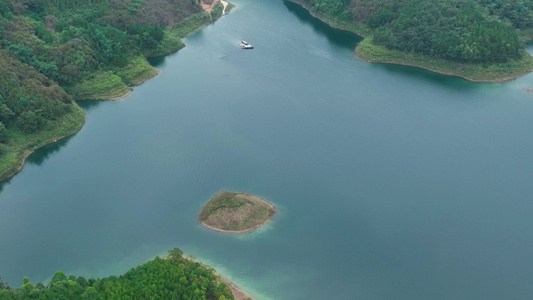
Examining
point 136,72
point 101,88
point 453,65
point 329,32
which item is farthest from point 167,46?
point 453,65

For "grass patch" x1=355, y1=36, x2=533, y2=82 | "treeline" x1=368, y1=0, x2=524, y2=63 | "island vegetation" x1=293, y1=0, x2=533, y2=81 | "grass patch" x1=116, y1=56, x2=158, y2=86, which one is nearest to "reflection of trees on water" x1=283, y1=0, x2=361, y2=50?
"island vegetation" x1=293, y1=0, x2=533, y2=81

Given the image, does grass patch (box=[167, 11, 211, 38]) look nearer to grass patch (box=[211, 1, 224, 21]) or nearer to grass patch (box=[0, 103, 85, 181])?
grass patch (box=[211, 1, 224, 21])

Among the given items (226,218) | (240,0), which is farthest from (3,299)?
(240,0)

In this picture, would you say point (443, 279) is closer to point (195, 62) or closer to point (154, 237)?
point (154, 237)

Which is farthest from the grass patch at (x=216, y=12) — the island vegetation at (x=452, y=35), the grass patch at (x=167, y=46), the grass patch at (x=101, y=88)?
the grass patch at (x=101, y=88)

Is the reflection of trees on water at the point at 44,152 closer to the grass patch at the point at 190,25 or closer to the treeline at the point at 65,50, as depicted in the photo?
the treeline at the point at 65,50

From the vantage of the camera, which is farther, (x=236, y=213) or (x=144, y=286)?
(x=236, y=213)

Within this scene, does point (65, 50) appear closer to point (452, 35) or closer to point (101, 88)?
point (101, 88)
